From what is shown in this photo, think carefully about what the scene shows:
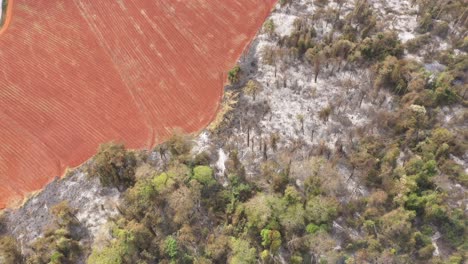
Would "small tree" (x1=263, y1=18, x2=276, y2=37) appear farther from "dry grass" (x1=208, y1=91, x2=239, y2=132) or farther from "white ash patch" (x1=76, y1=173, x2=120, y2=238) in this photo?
"white ash patch" (x1=76, y1=173, x2=120, y2=238)

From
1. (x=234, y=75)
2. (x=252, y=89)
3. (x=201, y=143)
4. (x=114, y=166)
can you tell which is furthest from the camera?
(x=234, y=75)

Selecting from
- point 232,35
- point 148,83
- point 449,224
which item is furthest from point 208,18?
point 449,224

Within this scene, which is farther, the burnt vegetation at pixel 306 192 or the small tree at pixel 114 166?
the small tree at pixel 114 166

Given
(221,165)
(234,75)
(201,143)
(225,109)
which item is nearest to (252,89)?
(234,75)

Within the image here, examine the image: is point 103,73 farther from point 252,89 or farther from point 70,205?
point 252,89

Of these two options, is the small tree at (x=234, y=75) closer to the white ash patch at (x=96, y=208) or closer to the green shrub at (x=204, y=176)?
the green shrub at (x=204, y=176)

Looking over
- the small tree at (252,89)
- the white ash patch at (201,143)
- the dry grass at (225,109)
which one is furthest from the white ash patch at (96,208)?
the small tree at (252,89)

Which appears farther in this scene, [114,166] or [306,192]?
[114,166]

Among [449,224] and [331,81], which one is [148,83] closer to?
[331,81]

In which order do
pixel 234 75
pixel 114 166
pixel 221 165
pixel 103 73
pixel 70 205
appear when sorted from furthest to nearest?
pixel 103 73 → pixel 234 75 → pixel 221 165 → pixel 114 166 → pixel 70 205
